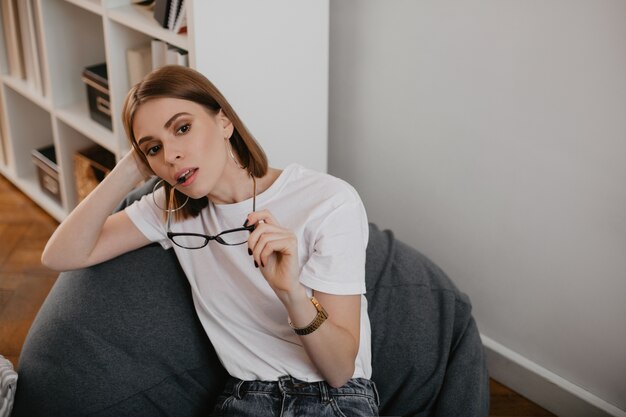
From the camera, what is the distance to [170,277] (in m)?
1.79

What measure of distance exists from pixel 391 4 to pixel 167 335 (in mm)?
1120

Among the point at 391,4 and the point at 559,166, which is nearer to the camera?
the point at 559,166

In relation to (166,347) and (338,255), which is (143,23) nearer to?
(166,347)

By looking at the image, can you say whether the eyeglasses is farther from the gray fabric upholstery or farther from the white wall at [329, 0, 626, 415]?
the white wall at [329, 0, 626, 415]

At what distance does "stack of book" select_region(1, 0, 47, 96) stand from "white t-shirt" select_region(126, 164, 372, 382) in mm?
1449

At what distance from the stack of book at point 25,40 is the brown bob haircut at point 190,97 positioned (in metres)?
1.39

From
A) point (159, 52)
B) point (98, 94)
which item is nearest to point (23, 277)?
point (98, 94)

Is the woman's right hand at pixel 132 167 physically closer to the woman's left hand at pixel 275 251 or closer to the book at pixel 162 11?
the woman's left hand at pixel 275 251

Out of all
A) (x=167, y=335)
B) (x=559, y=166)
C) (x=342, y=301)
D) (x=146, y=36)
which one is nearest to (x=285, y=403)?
(x=342, y=301)

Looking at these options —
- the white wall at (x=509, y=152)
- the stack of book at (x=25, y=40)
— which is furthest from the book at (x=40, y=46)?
the white wall at (x=509, y=152)

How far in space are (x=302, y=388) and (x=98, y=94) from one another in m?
1.54

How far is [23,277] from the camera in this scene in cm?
277

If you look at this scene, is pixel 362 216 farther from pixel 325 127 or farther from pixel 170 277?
pixel 325 127

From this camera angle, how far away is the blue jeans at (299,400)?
1512 mm
